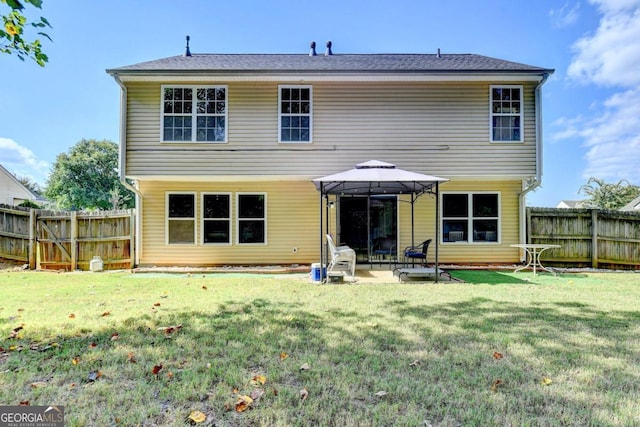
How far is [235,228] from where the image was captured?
32.3 feet

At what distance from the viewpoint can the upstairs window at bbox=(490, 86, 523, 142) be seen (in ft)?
30.1

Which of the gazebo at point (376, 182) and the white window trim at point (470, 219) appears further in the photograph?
the white window trim at point (470, 219)

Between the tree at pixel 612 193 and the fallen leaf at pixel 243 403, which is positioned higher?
the tree at pixel 612 193

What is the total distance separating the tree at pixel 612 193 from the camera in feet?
87.4

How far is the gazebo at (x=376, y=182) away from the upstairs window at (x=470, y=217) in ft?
4.53

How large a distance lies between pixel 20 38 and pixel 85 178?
3458 cm

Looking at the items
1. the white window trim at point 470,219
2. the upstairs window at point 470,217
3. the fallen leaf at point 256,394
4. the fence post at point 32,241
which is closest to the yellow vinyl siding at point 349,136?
the white window trim at point 470,219

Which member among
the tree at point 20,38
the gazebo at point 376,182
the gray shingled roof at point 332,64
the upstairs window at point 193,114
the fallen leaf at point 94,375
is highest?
the gray shingled roof at point 332,64

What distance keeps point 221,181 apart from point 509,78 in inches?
339

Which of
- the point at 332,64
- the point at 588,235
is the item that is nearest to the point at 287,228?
the point at 332,64

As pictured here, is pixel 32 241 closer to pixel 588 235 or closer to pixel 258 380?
pixel 258 380

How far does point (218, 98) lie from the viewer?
9.25 metres

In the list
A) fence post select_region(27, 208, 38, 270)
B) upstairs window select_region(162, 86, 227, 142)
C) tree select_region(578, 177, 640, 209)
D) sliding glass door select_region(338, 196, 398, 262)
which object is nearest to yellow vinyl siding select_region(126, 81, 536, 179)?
upstairs window select_region(162, 86, 227, 142)

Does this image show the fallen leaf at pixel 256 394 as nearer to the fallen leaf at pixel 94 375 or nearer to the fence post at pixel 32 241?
the fallen leaf at pixel 94 375
